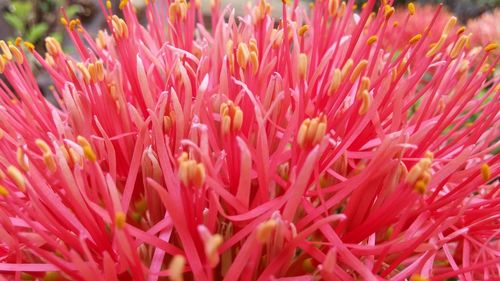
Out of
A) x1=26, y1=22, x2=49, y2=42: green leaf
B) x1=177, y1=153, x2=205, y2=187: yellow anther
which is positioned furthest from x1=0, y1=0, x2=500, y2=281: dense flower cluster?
x1=26, y1=22, x2=49, y2=42: green leaf

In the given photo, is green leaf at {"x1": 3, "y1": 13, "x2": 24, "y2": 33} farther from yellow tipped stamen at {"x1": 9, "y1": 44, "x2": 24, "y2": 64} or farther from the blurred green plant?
yellow tipped stamen at {"x1": 9, "y1": 44, "x2": 24, "y2": 64}

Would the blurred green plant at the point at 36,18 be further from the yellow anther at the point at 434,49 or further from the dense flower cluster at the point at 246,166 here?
the yellow anther at the point at 434,49

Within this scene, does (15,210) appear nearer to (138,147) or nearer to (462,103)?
(138,147)

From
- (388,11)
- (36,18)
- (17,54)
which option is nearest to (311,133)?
(388,11)

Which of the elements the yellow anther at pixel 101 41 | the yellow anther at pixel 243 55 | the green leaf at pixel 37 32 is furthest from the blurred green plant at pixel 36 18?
the yellow anther at pixel 243 55

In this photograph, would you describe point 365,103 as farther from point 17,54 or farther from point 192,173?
point 17,54
